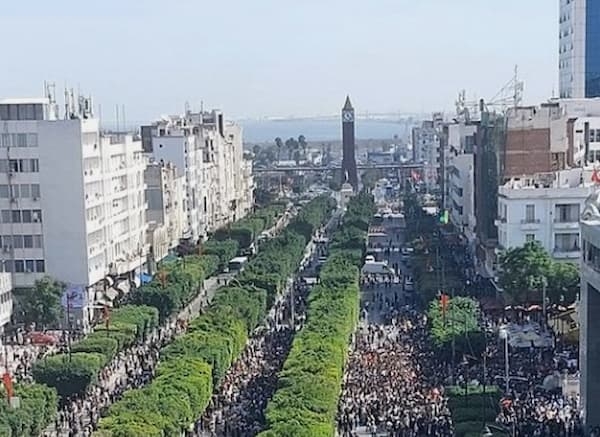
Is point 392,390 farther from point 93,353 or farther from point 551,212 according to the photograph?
point 551,212

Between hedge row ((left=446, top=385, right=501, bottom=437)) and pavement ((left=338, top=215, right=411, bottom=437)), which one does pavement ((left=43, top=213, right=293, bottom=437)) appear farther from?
hedge row ((left=446, top=385, right=501, bottom=437))

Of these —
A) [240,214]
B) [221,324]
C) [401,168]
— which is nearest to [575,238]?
[221,324]

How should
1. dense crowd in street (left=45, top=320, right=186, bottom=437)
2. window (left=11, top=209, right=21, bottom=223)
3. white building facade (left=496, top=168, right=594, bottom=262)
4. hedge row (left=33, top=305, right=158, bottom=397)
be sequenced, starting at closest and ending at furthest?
dense crowd in street (left=45, top=320, right=186, bottom=437) → hedge row (left=33, top=305, right=158, bottom=397) → white building facade (left=496, top=168, right=594, bottom=262) → window (left=11, top=209, right=21, bottom=223)

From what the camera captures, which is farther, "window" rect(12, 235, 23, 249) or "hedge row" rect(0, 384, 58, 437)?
"window" rect(12, 235, 23, 249)

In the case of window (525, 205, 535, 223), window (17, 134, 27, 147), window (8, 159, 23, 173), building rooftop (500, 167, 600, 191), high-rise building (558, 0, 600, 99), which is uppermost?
high-rise building (558, 0, 600, 99)

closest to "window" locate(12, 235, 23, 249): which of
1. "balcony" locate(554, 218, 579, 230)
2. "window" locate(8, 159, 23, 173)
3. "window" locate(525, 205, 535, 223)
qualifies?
"window" locate(8, 159, 23, 173)

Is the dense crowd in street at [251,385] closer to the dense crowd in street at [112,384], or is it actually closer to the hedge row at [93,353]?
the dense crowd in street at [112,384]

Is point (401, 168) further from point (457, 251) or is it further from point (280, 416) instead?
point (280, 416)
